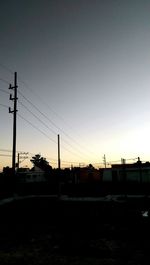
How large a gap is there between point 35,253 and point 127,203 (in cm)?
1336

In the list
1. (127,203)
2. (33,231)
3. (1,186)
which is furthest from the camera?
(1,186)

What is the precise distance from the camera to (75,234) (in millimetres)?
13992

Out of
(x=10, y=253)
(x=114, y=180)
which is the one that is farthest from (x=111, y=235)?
(x=114, y=180)

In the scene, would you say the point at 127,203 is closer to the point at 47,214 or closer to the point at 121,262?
the point at 47,214

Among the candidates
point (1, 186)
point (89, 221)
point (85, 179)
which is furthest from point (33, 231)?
point (85, 179)

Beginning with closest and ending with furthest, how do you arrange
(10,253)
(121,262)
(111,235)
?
1. (121,262)
2. (10,253)
3. (111,235)

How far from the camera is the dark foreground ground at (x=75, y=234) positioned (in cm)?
999

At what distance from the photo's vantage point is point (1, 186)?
42.5 m

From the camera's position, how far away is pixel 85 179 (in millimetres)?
65438

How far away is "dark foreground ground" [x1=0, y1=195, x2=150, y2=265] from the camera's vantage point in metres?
9.99

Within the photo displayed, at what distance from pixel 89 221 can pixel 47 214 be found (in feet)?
15.4

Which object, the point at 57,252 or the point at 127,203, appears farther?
the point at 127,203

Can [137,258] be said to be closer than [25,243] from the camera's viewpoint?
Yes

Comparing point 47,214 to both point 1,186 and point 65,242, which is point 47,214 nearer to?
point 65,242
